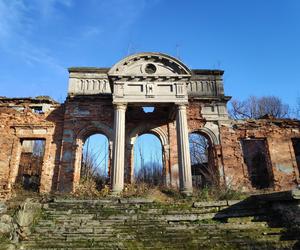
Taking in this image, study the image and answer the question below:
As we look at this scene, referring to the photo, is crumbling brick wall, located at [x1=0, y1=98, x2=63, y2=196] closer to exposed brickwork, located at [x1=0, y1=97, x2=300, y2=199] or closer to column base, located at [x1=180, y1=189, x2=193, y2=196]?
exposed brickwork, located at [x1=0, y1=97, x2=300, y2=199]

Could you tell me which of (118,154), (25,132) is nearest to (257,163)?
(118,154)

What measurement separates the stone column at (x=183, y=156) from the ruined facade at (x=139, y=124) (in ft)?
0.38

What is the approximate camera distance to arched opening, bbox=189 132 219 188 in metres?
15.6

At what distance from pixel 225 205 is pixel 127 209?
318 centimetres

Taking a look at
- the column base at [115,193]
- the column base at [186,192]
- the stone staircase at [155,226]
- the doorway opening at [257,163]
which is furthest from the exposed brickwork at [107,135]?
the stone staircase at [155,226]

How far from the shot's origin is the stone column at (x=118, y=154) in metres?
12.1

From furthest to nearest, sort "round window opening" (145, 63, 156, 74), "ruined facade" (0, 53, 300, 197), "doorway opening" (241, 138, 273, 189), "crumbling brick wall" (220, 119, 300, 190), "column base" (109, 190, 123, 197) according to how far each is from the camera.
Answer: "doorway opening" (241, 138, 273, 189)
"crumbling brick wall" (220, 119, 300, 190)
"round window opening" (145, 63, 156, 74)
"ruined facade" (0, 53, 300, 197)
"column base" (109, 190, 123, 197)

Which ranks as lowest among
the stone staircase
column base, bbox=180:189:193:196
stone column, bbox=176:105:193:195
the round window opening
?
the stone staircase

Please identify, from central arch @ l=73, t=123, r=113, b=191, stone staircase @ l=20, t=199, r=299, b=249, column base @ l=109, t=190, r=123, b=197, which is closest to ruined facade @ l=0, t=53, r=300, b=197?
central arch @ l=73, t=123, r=113, b=191

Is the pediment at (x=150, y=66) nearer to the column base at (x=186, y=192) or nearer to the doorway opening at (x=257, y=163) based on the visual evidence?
the column base at (x=186, y=192)

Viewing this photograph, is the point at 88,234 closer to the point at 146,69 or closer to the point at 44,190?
the point at 44,190

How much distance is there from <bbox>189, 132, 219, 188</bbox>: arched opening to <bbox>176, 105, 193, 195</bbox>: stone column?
185 cm

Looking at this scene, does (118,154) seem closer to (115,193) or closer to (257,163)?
(115,193)

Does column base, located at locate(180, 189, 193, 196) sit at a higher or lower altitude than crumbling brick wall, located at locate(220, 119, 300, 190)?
lower
